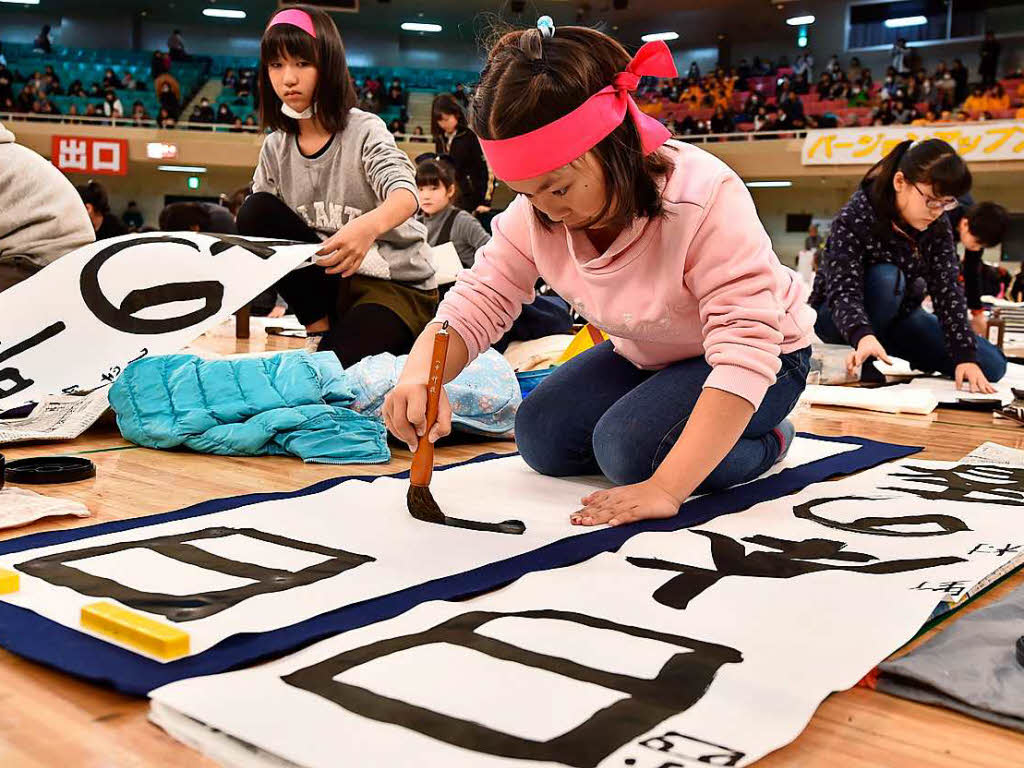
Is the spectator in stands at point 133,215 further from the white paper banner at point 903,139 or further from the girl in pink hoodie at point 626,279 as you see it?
the girl in pink hoodie at point 626,279

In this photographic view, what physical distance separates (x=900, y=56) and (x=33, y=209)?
672 inches

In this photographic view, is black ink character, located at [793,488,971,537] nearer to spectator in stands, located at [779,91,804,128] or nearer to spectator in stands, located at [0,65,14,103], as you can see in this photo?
spectator in stands, located at [779,91,804,128]

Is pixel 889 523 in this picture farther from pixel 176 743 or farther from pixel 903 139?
pixel 903 139

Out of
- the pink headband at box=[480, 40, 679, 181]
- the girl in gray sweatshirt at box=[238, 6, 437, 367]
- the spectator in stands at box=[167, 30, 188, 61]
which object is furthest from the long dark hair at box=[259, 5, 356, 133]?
the spectator in stands at box=[167, 30, 188, 61]

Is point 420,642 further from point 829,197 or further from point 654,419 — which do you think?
point 829,197

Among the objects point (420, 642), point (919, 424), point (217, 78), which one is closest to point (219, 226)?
point (919, 424)

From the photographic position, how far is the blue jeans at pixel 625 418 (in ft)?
5.50

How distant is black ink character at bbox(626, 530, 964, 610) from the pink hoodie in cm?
21

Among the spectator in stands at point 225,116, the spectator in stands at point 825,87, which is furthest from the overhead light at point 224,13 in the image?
the spectator in stands at point 825,87

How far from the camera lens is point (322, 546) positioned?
4.29 ft

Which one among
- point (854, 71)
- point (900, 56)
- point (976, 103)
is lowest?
point (976, 103)

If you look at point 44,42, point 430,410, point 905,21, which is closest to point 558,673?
point 430,410

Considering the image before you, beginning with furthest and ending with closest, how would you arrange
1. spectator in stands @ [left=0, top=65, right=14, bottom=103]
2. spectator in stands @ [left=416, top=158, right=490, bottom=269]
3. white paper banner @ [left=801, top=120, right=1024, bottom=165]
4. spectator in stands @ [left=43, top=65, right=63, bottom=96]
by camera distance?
spectator in stands @ [left=43, top=65, right=63, bottom=96] → spectator in stands @ [left=0, top=65, right=14, bottom=103] → white paper banner @ [left=801, top=120, right=1024, bottom=165] → spectator in stands @ [left=416, top=158, right=490, bottom=269]

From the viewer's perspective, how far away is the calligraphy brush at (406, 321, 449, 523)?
1.45 m
